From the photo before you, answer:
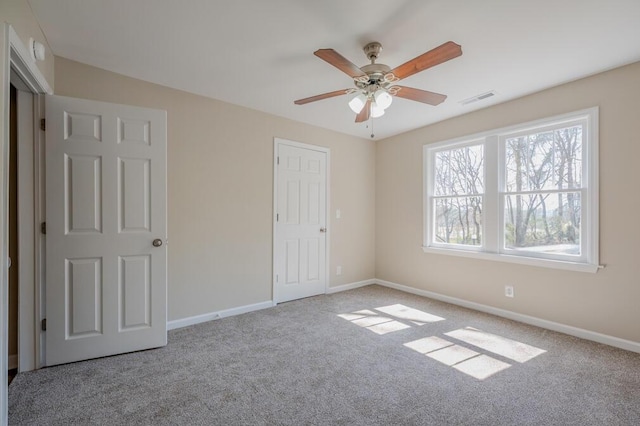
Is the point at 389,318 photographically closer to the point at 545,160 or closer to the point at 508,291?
the point at 508,291

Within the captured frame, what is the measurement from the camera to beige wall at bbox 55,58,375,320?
2.95 meters

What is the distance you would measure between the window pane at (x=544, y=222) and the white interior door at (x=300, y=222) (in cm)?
239

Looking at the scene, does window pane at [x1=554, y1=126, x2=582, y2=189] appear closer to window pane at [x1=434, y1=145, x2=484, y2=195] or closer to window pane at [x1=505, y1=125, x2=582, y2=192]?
window pane at [x1=505, y1=125, x2=582, y2=192]

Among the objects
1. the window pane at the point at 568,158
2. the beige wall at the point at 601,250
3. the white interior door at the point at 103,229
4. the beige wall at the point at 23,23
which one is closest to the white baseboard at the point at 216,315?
the white interior door at the point at 103,229

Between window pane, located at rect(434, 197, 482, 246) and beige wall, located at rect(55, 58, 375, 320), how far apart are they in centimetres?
210

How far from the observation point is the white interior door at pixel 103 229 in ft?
7.65

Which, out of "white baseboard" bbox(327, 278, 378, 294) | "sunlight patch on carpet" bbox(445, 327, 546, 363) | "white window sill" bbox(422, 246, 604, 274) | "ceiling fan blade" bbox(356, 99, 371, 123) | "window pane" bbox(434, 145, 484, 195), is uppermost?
"ceiling fan blade" bbox(356, 99, 371, 123)

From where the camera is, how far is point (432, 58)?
6.19ft

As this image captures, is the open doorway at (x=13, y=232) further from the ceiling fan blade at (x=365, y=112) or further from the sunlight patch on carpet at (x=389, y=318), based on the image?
the sunlight patch on carpet at (x=389, y=318)

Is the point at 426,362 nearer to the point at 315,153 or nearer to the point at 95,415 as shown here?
the point at 95,415

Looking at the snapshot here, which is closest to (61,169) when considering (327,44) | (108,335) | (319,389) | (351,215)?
(108,335)

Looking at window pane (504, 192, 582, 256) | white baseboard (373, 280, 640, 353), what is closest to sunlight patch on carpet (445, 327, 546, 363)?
white baseboard (373, 280, 640, 353)

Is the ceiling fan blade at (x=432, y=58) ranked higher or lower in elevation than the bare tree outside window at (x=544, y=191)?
higher

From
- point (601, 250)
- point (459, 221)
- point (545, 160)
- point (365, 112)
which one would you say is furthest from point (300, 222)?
point (601, 250)
